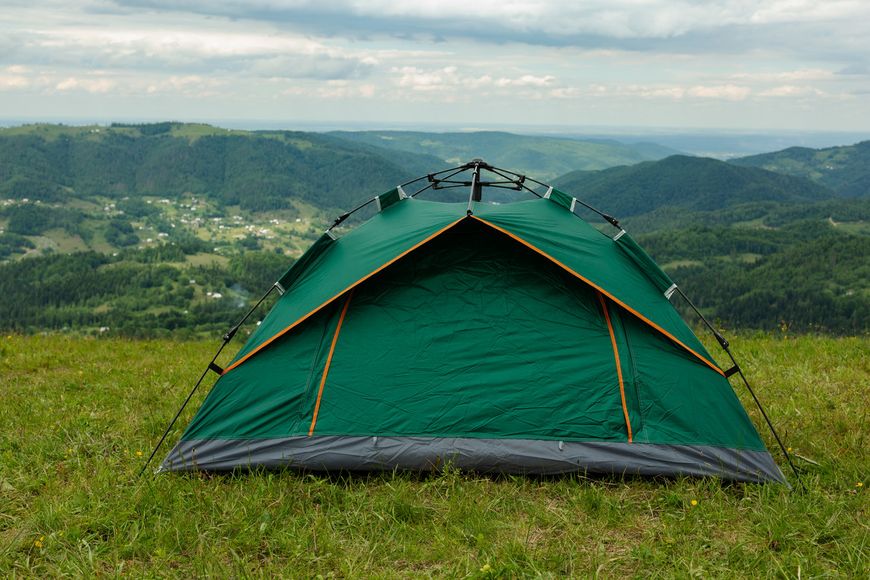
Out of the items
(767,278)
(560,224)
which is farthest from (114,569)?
(767,278)

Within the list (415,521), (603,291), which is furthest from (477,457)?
(603,291)

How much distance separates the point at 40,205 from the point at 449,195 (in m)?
125

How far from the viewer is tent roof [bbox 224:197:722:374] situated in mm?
6113

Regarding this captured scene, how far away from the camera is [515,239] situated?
6.20 m

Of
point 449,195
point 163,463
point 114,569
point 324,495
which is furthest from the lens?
point 449,195

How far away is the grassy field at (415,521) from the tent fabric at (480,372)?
265 millimetres

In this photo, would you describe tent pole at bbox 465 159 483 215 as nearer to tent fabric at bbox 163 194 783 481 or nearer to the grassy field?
tent fabric at bbox 163 194 783 481

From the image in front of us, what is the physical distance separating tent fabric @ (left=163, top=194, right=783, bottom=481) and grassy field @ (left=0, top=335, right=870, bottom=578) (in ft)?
0.87

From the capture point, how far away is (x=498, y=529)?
497 cm

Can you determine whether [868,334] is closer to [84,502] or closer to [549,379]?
[549,379]

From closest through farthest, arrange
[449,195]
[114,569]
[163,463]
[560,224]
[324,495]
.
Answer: [114,569]
[324,495]
[163,463]
[560,224]
[449,195]

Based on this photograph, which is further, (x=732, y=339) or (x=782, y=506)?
(x=732, y=339)

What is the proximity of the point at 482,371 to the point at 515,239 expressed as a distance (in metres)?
1.29

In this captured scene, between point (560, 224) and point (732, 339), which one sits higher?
point (560, 224)
